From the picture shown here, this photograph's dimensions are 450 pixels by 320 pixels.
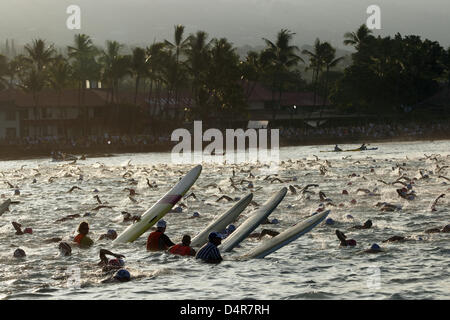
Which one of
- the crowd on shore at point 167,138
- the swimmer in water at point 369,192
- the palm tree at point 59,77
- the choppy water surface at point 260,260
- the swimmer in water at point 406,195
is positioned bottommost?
the choppy water surface at point 260,260

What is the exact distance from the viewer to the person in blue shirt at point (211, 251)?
17.9 meters

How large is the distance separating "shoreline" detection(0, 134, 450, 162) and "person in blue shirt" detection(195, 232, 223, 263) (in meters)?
64.4

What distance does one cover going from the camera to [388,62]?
102500 millimetres

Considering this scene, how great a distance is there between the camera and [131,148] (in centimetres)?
8850

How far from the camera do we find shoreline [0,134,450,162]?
83.4 meters

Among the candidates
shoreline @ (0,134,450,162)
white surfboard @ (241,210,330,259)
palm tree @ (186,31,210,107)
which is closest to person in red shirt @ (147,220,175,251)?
white surfboard @ (241,210,330,259)

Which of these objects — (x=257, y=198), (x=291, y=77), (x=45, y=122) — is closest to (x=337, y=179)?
(x=257, y=198)

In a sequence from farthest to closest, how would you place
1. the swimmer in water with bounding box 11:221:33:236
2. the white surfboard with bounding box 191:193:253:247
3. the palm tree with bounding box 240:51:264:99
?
1. the palm tree with bounding box 240:51:264:99
2. the swimmer in water with bounding box 11:221:33:236
3. the white surfboard with bounding box 191:193:253:247

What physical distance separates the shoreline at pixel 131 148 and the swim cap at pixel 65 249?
61950 mm

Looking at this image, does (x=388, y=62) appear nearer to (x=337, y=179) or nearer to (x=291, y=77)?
(x=291, y=77)

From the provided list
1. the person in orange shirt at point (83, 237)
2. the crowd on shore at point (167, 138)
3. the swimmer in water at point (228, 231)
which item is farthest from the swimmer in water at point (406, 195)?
the crowd on shore at point (167, 138)

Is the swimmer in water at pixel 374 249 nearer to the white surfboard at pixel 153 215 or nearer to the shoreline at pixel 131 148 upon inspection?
→ the white surfboard at pixel 153 215

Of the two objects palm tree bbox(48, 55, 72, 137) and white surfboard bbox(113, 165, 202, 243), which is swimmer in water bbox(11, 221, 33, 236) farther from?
palm tree bbox(48, 55, 72, 137)

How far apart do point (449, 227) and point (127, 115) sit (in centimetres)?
7979
